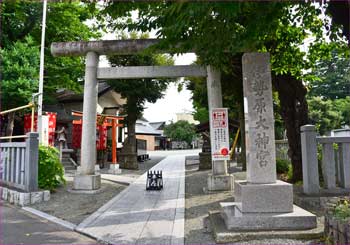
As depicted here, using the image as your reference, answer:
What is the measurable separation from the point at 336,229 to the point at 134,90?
1965 cm

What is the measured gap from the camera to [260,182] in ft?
20.9

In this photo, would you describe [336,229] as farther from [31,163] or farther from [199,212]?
[31,163]

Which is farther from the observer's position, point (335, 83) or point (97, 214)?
point (335, 83)

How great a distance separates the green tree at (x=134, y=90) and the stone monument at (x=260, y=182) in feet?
54.5

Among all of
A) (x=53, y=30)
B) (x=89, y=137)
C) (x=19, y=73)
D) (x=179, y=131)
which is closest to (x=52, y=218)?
(x=89, y=137)

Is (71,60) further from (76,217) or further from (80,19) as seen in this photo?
(76,217)

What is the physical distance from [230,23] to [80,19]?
19.2 metres

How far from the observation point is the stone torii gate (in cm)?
1134

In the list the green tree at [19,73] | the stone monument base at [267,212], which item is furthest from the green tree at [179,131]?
the stone monument base at [267,212]

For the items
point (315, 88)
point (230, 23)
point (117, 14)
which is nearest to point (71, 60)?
point (117, 14)

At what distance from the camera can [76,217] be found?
7887mm

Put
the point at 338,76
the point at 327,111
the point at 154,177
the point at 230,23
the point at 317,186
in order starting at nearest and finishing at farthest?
the point at 230,23 < the point at 317,186 < the point at 154,177 < the point at 327,111 < the point at 338,76

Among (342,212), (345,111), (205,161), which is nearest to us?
(342,212)

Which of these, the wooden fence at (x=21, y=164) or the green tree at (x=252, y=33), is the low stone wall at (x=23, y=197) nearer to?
the wooden fence at (x=21, y=164)
